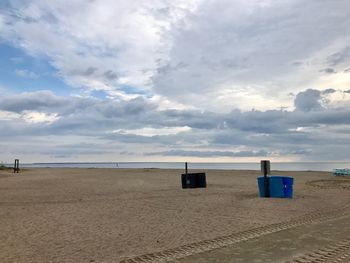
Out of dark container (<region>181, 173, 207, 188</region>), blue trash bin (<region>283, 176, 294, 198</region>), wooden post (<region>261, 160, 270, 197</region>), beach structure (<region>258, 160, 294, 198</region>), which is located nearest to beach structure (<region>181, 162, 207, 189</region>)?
dark container (<region>181, 173, 207, 188</region>)

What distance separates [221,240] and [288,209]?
6152 mm

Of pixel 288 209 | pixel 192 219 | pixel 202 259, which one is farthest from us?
pixel 288 209

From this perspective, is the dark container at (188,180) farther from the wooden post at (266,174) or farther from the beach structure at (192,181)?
the wooden post at (266,174)

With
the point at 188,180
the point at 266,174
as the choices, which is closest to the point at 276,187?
the point at 266,174

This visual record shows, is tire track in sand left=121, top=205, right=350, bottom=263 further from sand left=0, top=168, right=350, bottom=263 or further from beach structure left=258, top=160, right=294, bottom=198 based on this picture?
beach structure left=258, top=160, right=294, bottom=198

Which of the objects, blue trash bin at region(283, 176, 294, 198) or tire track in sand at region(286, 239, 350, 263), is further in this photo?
blue trash bin at region(283, 176, 294, 198)

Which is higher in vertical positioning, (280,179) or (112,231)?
(280,179)

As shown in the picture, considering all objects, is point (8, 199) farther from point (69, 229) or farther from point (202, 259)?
point (202, 259)

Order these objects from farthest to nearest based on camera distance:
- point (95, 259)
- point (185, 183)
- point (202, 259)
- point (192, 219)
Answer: point (185, 183) < point (192, 219) < point (95, 259) < point (202, 259)

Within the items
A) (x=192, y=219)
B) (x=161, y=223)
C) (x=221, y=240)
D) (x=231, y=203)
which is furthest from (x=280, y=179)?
(x=221, y=240)

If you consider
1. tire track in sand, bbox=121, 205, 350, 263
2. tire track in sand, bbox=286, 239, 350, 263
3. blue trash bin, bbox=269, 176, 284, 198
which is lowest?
tire track in sand, bbox=121, 205, 350, 263

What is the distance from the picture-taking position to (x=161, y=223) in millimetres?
11250

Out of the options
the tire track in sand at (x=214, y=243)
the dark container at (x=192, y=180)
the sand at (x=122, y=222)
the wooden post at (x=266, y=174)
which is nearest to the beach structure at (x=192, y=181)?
the dark container at (x=192, y=180)

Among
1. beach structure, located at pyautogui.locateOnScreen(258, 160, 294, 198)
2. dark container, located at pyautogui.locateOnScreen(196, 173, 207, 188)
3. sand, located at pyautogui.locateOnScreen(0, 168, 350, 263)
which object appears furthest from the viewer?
dark container, located at pyautogui.locateOnScreen(196, 173, 207, 188)
